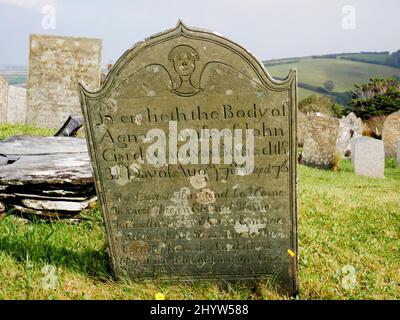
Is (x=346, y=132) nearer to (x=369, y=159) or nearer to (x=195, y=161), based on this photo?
(x=369, y=159)

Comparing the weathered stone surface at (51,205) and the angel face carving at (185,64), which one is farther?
the weathered stone surface at (51,205)

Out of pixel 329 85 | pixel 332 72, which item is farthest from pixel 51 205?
pixel 332 72

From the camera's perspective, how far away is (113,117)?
11.1 feet

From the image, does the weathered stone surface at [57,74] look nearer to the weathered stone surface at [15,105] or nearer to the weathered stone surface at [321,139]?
the weathered stone surface at [15,105]

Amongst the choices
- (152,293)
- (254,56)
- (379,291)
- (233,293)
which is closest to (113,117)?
(254,56)

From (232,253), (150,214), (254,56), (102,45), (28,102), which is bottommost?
(232,253)

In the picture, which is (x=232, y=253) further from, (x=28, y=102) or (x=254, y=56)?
(x=28, y=102)

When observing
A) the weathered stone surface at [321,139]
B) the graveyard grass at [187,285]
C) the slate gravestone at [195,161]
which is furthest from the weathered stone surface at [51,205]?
the weathered stone surface at [321,139]

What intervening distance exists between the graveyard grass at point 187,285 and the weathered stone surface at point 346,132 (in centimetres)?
1394

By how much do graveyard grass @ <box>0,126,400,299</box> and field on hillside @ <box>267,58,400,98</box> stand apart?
54725mm

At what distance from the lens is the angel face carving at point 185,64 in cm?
323

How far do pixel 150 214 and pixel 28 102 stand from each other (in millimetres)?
9646
